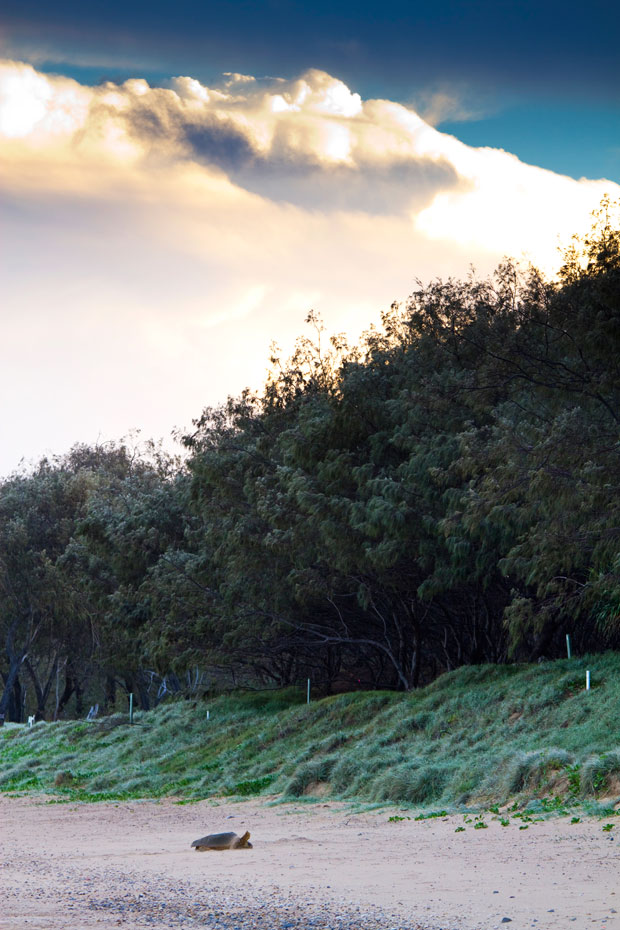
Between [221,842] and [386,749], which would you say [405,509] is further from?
[221,842]

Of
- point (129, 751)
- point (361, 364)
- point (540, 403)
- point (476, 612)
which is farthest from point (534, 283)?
point (129, 751)

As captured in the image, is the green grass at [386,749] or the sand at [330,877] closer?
the sand at [330,877]

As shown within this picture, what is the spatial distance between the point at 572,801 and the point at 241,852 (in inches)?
165

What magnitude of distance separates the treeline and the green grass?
1.46m

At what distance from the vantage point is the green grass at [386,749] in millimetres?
14138

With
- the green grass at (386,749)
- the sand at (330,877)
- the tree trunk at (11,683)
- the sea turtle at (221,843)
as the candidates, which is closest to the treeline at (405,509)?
the green grass at (386,749)

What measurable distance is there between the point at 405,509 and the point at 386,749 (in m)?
4.88

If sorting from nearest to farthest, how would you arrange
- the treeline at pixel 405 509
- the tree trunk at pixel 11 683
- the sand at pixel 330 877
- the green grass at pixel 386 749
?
the sand at pixel 330 877 < the green grass at pixel 386 749 < the treeline at pixel 405 509 < the tree trunk at pixel 11 683

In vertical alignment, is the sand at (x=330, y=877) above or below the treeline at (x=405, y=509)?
below

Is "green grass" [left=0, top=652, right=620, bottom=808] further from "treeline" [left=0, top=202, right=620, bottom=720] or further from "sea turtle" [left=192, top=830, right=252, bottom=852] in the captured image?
"sea turtle" [left=192, top=830, right=252, bottom=852]

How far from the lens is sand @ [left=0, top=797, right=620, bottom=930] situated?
759 centimetres

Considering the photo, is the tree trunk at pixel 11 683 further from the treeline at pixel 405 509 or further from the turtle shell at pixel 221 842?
the turtle shell at pixel 221 842

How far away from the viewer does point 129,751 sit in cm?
2841

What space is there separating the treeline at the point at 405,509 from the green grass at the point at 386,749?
146cm
